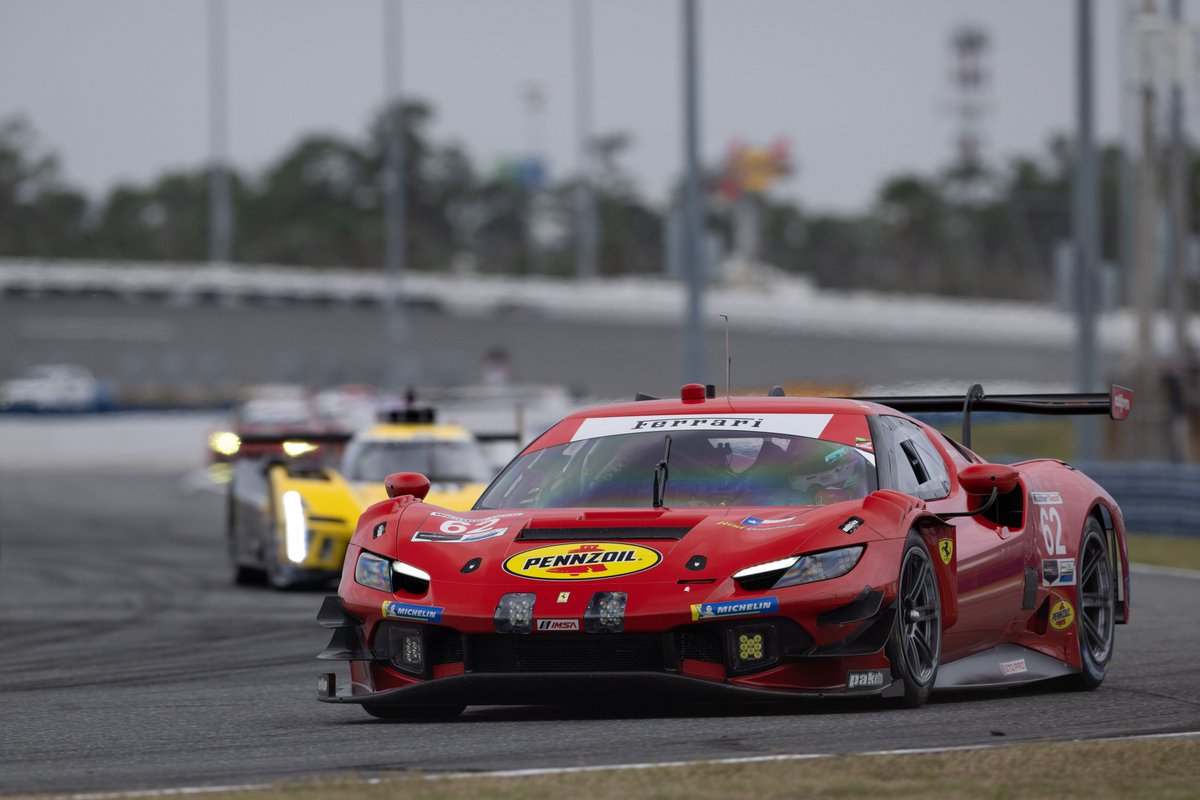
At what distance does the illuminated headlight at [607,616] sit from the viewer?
7.08m

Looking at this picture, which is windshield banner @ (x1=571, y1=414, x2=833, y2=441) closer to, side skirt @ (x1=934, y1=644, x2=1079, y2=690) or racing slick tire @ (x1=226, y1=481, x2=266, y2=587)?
side skirt @ (x1=934, y1=644, x2=1079, y2=690)

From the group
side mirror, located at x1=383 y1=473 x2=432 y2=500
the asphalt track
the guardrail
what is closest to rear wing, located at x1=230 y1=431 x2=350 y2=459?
the asphalt track

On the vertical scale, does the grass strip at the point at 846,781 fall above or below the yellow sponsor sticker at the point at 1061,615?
below

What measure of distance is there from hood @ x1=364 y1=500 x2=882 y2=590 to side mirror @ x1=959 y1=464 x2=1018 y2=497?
797 millimetres

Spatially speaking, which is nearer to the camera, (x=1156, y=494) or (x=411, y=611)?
(x=411, y=611)

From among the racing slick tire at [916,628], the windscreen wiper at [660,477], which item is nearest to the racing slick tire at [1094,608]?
the racing slick tire at [916,628]

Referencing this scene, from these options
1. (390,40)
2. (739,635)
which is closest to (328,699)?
(739,635)

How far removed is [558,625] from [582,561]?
27cm

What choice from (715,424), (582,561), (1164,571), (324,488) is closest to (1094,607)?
(715,424)

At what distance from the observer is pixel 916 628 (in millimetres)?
7629

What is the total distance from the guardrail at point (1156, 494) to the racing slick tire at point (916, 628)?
1410 centimetres

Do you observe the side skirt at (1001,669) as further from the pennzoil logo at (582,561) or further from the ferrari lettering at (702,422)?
the pennzoil logo at (582,561)

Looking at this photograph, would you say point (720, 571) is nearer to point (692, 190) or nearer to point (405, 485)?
point (405, 485)

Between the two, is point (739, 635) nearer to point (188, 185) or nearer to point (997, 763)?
point (997, 763)
